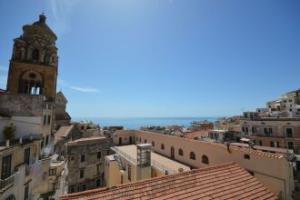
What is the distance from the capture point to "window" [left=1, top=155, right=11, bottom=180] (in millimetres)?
11218

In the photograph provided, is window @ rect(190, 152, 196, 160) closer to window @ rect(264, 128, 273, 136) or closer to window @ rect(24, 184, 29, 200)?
window @ rect(24, 184, 29, 200)

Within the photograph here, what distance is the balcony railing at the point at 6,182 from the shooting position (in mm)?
10391

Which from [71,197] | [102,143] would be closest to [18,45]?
[102,143]

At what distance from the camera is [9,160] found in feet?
39.0

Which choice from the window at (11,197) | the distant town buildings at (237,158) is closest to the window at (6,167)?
the window at (11,197)

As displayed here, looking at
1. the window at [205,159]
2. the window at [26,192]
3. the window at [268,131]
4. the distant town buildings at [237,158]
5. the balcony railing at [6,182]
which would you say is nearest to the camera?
the balcony railing at [6,182]

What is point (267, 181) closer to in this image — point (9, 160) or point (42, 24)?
point (9, 160)

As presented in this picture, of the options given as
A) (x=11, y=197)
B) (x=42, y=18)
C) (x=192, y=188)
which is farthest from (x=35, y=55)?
(x=192, y=188)

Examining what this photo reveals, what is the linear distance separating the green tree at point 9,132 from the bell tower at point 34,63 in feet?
22.1

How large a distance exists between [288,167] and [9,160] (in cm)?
2023

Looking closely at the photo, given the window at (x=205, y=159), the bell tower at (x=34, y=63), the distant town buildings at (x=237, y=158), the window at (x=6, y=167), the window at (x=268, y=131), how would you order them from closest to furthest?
the window at (x=6, y=167) < the distant town buildings at (x=237, y=158) < the window at (x=205, y=159) < the bell tower at (x=34, y=63) < the window at (x=268, y=131)

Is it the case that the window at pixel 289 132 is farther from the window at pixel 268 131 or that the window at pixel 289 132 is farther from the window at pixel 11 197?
the window at pixel 11 197

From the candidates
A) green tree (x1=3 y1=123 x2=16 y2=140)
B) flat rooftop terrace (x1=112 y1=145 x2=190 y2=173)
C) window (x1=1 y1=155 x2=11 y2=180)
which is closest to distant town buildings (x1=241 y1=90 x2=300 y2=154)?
flat rooftop terrace (x1=112 y1=145 x2=190 y2=173)

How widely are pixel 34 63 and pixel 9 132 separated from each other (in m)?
10.3
